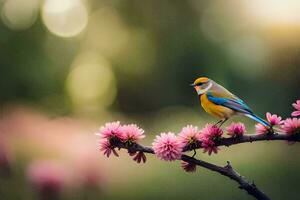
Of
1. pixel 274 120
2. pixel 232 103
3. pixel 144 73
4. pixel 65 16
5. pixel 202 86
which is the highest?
pixel 65 16

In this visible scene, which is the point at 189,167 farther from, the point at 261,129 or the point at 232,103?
the point at 232,103

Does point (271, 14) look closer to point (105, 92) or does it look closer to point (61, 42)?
point (61, 42)

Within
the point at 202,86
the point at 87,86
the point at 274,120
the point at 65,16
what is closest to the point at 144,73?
the point at 65,16

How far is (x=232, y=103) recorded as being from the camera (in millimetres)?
2043

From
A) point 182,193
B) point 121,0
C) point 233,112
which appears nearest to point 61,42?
point 121,0

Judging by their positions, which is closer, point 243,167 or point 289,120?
point 289,120

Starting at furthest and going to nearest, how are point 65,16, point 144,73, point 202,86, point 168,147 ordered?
point 65,16
point 144,73
point 202,86
point 168,147

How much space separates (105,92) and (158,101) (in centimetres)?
344

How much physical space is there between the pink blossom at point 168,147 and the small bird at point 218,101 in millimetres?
644

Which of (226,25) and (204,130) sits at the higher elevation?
(226,25)

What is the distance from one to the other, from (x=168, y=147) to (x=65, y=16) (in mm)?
17566

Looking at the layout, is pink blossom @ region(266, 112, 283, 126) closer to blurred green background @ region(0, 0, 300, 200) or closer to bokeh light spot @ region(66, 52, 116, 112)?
blurred green background @ region(0, 0, 300, 200)

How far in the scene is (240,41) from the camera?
1584 centimetres

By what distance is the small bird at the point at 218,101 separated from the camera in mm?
2010
